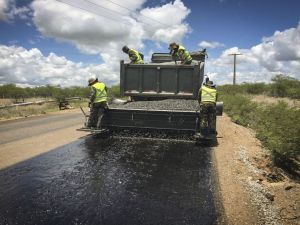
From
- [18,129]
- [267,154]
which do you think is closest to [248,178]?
[267,154]

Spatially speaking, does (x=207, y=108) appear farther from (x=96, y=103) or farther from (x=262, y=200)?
(x=262, y=200)

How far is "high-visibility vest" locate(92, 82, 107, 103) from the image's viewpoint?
9.39 m

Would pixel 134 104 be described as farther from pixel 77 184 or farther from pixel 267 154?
pixel 77 184

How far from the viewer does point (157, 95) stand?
10508 mm

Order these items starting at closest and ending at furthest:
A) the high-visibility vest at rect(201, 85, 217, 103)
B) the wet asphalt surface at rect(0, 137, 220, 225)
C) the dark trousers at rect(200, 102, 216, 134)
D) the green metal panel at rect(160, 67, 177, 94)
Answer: the wet asphalt surface at rect(0, 137, 220, 225)
the dark trousers at rect(200, 102, 216, 134)
the high-visibility vest at rect(201, 85, 217, 103)
the green metal panel at rect(160, 67, 177, 94)

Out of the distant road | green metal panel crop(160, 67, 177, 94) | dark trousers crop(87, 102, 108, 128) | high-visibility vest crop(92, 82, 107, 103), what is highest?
green metal panel crop(160, 67, 177, 94)

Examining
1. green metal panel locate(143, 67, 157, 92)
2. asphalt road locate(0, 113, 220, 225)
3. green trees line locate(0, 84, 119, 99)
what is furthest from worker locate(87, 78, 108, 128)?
green trees line locate(0, 84, 119, 99)

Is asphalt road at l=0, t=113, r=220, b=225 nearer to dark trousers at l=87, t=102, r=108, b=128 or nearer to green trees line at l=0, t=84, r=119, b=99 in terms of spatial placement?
dark trousers at l=87, t=102, r=108, b=128

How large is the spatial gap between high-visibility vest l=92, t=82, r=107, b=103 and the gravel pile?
522mm

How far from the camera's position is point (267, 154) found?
8.71 meters

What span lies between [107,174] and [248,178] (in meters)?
2.80

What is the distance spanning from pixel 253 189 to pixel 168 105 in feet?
14.7

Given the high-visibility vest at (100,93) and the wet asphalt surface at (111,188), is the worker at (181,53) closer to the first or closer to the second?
the high-visibility vest at (100,93)

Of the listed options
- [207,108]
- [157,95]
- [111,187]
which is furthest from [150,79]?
[111,187]
